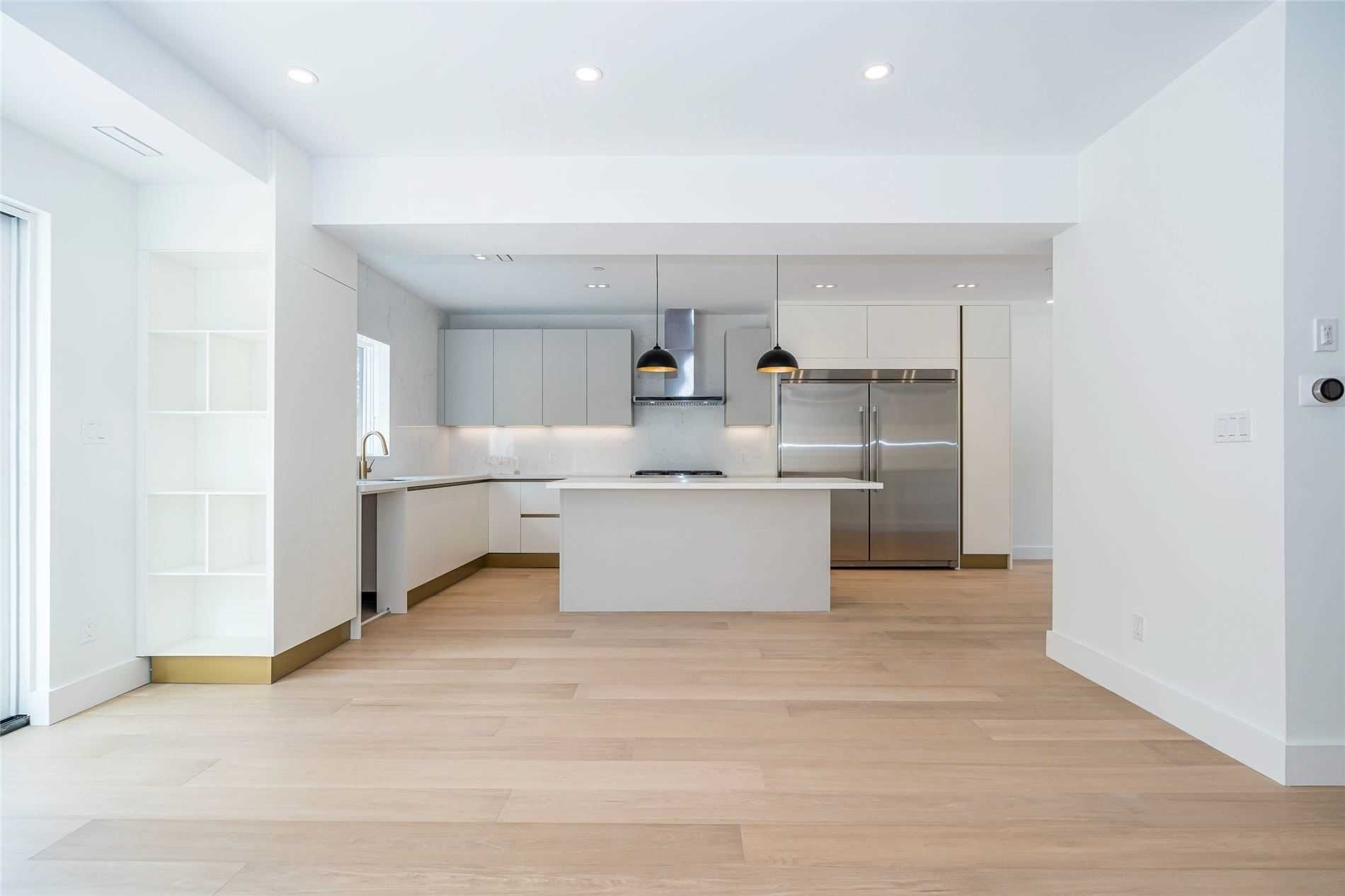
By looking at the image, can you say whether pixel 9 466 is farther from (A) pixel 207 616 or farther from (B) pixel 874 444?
(B) pixel 874 444

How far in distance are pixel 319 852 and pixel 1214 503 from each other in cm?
309

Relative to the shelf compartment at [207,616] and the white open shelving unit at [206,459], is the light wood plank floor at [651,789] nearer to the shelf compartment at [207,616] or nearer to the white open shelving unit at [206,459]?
the shelf compartment at [207,616]

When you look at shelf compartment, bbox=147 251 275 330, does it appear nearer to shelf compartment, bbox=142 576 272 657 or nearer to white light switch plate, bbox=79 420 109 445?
white light switch plate, bbox=79 420 109 445

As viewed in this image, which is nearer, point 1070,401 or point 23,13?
point 23,13

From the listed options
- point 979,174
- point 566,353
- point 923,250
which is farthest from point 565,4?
point 566,353

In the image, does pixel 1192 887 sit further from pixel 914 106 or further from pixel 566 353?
pixel 566 353

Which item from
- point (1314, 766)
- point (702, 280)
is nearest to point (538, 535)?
point (702, 280)

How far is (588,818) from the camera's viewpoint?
2.01 metres

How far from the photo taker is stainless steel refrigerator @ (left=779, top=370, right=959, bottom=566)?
6.42 m

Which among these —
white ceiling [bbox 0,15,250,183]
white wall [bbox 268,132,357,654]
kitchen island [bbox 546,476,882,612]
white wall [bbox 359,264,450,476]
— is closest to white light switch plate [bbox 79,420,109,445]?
white wall [bbox 268,132,357,654]

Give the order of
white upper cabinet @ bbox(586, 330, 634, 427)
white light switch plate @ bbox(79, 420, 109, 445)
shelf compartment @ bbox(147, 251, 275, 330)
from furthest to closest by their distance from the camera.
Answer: white upper cabinet @ bbox(586, 330, 634, 427), shelf compartment @ bbox(147, 251, 275, 330), white light switch plate @ bbox(79, 420, 109, 445)

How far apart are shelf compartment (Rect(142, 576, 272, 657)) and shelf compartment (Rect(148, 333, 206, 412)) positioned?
815mm

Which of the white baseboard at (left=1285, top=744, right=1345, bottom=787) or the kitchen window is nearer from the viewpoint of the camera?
the white baseboard at (left=1285, top=744, right=1345, bottom=787)

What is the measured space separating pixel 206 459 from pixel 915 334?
5558mm
